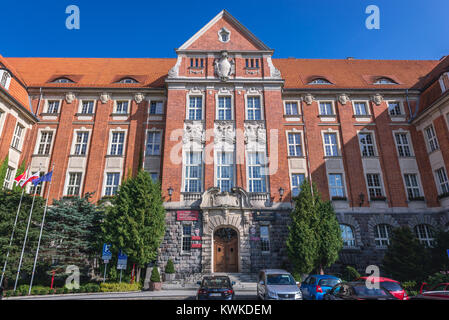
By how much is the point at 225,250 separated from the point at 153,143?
11.8 m

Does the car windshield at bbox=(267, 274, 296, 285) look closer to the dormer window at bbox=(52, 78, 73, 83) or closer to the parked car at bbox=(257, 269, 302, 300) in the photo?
the parked car at bbox=(257, 269, 302, 300)

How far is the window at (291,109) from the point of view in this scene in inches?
1039

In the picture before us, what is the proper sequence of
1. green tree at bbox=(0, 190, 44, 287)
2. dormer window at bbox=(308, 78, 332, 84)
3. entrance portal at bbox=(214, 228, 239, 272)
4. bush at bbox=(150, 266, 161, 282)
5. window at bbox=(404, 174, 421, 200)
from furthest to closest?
dormer window at bbox=(308, 78, 332, 84) < window at bbox=(404, 174, 421, 200) < entrance portal at bbox=(214, 228, 239, 272) < bush at bbox=(150, 266, 161, 282) < green tree at bbox=(0, 190, 44, 287)

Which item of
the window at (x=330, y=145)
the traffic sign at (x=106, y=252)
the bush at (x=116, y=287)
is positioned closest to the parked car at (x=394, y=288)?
the window at (x=330, y=145)

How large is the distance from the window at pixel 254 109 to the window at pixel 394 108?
13234 millimetres

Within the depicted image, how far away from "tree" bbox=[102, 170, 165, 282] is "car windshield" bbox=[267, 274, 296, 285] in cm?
888

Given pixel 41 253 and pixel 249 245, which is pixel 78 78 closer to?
pixel 41 253

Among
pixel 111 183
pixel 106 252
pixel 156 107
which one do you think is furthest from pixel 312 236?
pixel 156 107

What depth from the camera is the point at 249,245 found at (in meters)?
20.3

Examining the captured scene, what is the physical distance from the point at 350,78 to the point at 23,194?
31920mm

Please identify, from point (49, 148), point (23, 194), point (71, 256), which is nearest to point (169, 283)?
point (71, 256)

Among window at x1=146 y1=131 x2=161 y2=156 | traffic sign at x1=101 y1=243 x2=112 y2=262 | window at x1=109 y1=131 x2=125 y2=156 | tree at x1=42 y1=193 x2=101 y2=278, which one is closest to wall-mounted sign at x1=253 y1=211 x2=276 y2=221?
window at x1=146 y1=131 x2=161 y2=156

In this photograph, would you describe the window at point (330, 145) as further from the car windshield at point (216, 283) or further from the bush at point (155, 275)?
the bush at point (155, 275)

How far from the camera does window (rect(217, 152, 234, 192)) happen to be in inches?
880
